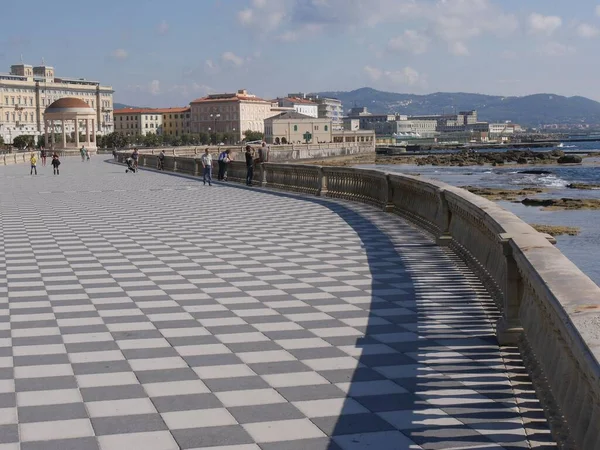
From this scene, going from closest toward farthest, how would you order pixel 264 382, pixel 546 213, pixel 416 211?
pixel 264 382
pixel 416 211
pixel 546 213

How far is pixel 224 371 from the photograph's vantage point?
6.80 metres

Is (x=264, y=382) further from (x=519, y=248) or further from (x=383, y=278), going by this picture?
(x=383, y=278)

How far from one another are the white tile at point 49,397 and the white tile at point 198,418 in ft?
2.50

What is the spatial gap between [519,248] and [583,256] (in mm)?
16325

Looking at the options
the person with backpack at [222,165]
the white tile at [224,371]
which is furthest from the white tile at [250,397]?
the person with backpack at [222,165]

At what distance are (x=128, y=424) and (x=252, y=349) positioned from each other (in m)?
2.02

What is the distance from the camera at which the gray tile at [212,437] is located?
5.23 metres

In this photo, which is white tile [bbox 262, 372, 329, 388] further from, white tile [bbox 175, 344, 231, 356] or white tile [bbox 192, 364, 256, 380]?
white tile [bbox 175, 344, 231, 356]

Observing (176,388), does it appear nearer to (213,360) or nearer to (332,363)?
(213,360)

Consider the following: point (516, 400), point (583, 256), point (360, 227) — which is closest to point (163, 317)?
point (516, 400)

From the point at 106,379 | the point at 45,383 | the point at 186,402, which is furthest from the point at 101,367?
the point at 186,402

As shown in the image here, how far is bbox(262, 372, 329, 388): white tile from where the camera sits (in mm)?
6438

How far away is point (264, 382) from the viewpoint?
649 cm

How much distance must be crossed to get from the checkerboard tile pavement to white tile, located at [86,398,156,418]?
2cm
